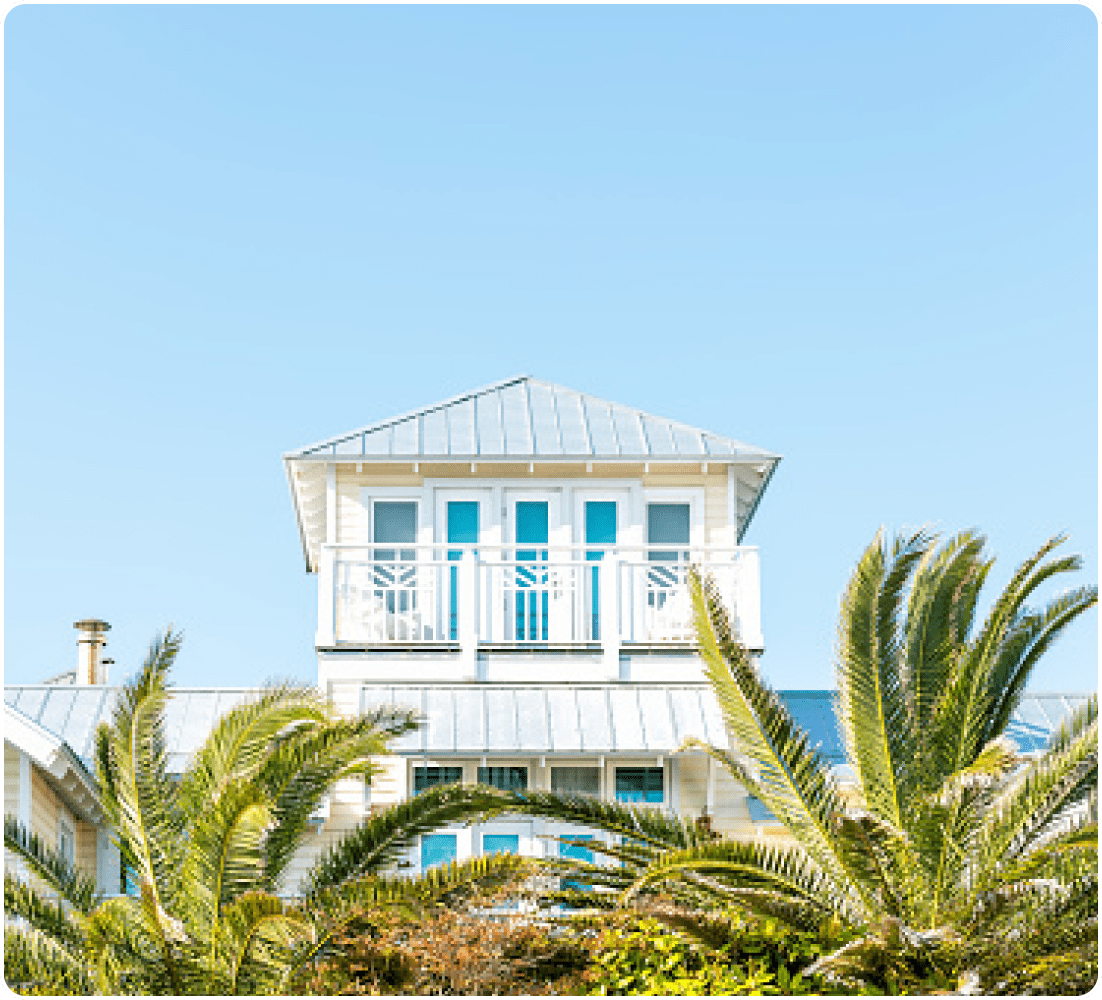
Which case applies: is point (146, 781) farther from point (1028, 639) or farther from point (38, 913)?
Answer: point (1028, 639)

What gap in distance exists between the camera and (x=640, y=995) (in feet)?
42.9

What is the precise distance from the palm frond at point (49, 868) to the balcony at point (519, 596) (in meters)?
5.93

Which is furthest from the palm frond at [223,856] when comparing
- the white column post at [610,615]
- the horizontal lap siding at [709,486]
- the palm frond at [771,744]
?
the horizontal lap siding at [709,486]

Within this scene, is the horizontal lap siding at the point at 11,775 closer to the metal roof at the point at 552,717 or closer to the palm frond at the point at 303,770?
the metal roof at the point at 552,717

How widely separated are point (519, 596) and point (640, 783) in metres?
3.01

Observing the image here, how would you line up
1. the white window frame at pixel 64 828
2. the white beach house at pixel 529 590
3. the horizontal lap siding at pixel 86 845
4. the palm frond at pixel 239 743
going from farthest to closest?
the horizontal lap siding at pixel 86 845 < the white window frame at pixel 64 828 < the white beach house at pixel 529 590 < the palm frond at pixel 239 743

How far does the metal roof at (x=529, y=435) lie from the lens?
69.5 feet

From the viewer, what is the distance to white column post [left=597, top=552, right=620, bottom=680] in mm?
19281

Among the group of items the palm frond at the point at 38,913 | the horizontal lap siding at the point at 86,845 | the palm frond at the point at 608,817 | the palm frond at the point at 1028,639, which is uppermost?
the palm frond at the point at 1028,639

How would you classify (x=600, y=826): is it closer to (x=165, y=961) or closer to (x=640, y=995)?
(x=640, y=995)

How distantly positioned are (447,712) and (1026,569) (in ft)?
25.0

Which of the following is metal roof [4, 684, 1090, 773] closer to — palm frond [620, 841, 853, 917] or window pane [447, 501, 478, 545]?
window pane [447, 501, 478, 545]

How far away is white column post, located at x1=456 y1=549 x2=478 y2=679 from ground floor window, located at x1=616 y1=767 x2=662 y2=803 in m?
2.20

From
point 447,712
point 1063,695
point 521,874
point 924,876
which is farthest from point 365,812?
point 1063,695
